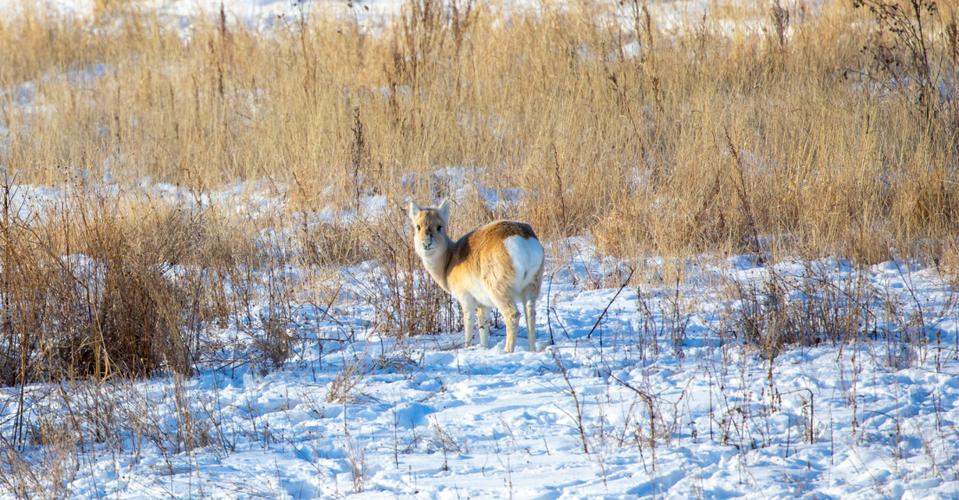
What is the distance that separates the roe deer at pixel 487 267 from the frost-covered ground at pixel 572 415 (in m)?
0.25

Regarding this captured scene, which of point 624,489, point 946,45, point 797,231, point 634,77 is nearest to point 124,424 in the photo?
point 624,489

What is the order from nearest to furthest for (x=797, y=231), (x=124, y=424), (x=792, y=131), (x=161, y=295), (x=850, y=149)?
(x=124, y=424) → (x=161, y=295) → (x=797, y=231) → (x=850, y=149) → (x=792, y=131)

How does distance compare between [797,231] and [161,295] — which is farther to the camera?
[797,231]

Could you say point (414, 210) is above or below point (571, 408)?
above

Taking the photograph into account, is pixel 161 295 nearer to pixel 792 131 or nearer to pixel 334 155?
pixel 334 155

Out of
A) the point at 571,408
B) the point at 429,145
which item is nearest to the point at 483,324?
Result: the point at 571,408

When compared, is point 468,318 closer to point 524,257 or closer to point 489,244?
point 489,244

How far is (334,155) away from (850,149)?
530 cm

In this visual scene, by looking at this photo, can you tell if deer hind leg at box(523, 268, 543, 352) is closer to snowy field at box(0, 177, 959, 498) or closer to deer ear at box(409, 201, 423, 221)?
snowy field at box(0, 177, 959, 498)

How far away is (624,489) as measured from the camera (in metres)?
3.96

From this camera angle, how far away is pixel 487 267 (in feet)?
19.6

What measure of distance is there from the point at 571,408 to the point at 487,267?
4.31 ft

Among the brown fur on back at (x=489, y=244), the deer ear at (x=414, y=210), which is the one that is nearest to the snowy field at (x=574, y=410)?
the brown fur on back at (x=489, y=244)

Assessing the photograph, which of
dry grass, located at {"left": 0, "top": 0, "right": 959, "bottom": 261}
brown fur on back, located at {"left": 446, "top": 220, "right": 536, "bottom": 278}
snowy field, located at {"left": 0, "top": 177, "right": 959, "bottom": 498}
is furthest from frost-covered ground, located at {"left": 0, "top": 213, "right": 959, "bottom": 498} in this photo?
dry grass, located at {"left": 0, "top": 0, "right": 959, "bottom": 261}
